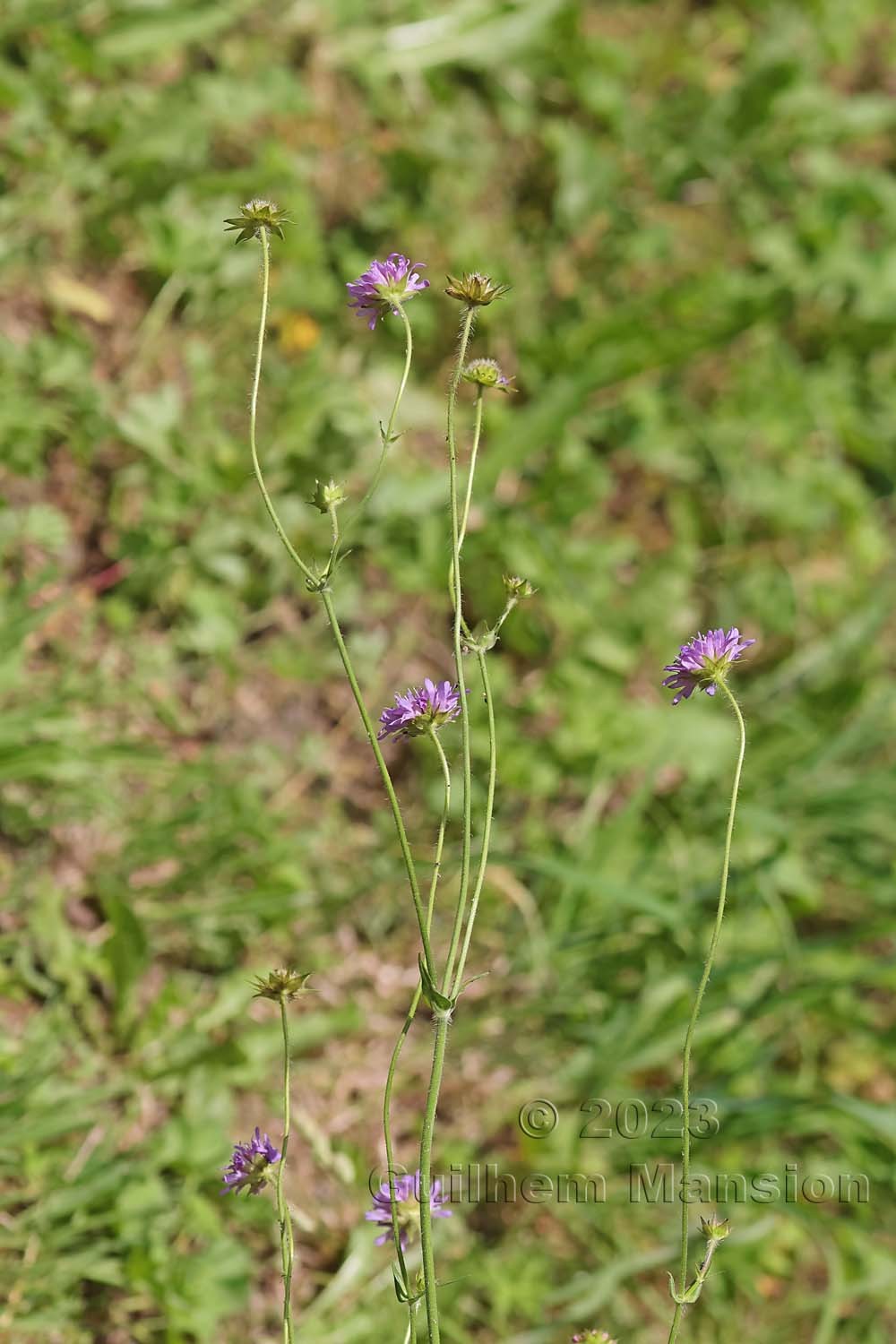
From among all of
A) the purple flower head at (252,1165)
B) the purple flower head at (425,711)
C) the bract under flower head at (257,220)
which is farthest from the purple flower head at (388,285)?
the purple flower head at (252,1165)

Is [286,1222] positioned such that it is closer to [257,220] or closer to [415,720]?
[415,720]

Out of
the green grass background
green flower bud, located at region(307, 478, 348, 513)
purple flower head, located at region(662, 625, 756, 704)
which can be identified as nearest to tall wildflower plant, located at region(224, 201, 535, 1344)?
green flower bud, located at region(307, 478, 348, 513)

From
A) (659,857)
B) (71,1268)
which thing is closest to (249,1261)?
(71,1268)

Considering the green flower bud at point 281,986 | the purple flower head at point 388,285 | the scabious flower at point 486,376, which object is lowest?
the green flower bud at point 281,986

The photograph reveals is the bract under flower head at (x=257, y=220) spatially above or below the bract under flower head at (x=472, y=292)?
above

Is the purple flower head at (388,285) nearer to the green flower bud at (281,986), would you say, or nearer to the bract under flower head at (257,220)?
the bract under flower head at (257,220)

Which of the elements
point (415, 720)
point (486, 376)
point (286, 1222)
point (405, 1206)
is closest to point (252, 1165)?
point (286, 1222)
